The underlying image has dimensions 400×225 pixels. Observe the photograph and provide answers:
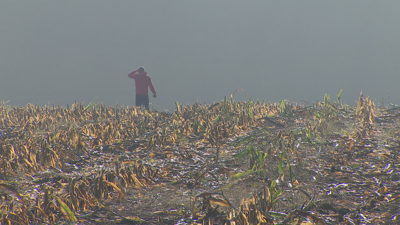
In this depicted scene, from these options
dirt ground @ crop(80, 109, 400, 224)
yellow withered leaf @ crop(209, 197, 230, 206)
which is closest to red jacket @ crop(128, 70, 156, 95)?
dirt ground @ crop(80, 109, 400, 224)

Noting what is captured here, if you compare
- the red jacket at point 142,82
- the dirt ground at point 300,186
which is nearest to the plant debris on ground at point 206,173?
the dirt ground at point 300,186

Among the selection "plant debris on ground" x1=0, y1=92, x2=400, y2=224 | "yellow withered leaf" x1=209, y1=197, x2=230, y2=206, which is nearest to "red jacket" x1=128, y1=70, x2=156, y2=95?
"plant debris on ground" x1=0, y1=92, x2=400, y2=224

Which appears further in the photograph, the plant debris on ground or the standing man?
the standing man

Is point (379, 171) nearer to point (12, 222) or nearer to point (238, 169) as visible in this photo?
point (238, 169)

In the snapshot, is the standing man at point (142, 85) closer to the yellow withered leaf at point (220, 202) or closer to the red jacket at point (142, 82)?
the red jacket at point (142, 82)

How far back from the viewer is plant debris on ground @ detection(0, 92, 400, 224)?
292cm

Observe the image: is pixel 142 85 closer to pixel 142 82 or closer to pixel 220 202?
pixel 142 82

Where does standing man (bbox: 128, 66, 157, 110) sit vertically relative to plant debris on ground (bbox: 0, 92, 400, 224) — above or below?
above

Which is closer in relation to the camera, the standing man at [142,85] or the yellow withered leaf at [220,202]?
the yellow withered leaf at [220,202]

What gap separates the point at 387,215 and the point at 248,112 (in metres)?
4.66

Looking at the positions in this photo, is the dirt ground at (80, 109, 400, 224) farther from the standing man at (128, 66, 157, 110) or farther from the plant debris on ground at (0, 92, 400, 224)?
the standing man at (128, 66, 157, 110)

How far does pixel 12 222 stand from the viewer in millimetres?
2670

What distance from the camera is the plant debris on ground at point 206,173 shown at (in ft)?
9.59

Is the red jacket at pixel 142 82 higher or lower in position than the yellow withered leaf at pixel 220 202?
higher
